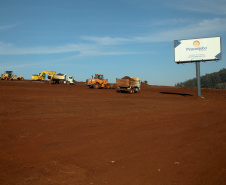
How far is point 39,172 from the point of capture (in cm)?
556

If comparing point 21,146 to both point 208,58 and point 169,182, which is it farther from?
point 208,58

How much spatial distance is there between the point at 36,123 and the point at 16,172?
6.00 meters

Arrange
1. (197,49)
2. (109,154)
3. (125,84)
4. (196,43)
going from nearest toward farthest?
(109,154) < (197,49) < (196,43) < (125,84)

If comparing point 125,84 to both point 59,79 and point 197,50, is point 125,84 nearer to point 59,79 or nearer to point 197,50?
point 197,50

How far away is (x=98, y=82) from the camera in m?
44.0

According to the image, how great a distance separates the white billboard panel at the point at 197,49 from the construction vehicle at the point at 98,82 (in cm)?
1500

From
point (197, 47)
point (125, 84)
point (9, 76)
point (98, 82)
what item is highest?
point (197, 47)

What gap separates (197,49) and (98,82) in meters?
18.5

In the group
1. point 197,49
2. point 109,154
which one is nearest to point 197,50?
point 197,49

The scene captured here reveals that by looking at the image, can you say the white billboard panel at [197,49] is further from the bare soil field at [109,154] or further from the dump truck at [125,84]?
the bare soil field at [109,154]

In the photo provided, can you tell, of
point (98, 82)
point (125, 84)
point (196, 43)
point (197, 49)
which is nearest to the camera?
point (197, 49)

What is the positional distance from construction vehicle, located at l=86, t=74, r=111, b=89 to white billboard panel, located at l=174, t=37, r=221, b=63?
15002mm

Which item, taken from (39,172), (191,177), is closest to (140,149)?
(191,177)

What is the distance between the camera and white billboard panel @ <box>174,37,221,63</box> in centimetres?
3344
